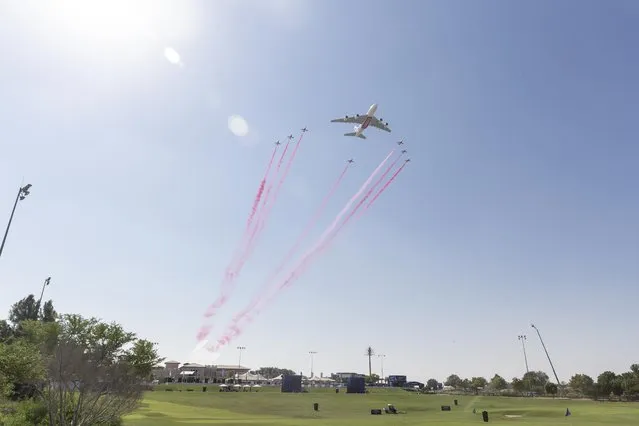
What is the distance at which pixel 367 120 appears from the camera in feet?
251

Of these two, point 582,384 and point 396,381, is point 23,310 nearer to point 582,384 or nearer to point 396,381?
point 396,381

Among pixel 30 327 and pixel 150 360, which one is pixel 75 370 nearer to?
pixel 150 360

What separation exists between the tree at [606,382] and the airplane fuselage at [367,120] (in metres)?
136

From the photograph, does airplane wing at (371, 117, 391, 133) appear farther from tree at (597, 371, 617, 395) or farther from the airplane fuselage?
tree at (597, 371, 617, 395)

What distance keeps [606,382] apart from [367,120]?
13902cm

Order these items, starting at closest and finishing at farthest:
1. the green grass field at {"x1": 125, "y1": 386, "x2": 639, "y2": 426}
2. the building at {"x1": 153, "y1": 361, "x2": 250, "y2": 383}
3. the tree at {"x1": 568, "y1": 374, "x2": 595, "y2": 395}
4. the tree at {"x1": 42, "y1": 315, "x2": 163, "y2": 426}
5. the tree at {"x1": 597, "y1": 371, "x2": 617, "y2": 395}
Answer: the tree at {"x1": 42, "y1": 315, "x2": 163, "y2": 426}
the green grass field at {"x1": 125, "y1": 386, "x2": 639, "y2": 426}
the tree at {"x1": 597, "y1": 371, "x2": 617, "y2": 395}
the tree at {"x1": 568, "y1": 374, "x2": 595, "y2": 395}
the building at {"x1": 153, "y1": 361, "x2": 250, "y2": 383}

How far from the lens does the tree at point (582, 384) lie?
155762 millimetres

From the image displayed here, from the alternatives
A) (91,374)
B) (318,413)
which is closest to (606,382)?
(318,413)

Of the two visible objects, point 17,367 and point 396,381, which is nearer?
point 17,367

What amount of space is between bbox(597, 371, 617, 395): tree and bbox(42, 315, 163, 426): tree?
156 meters

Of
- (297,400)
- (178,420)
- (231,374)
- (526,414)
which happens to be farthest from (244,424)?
(231,374)

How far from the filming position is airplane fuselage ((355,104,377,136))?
75.1m

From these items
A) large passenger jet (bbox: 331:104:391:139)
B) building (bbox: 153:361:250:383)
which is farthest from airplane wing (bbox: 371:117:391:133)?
building (bbox: 153:361:250:383)

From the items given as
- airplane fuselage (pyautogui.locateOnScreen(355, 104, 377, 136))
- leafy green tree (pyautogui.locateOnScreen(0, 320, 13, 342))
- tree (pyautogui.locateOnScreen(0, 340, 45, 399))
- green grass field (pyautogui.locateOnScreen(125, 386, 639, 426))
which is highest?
airplane fuselage (pyautogui.locateOnScreen(355, 104, 377, 136))
